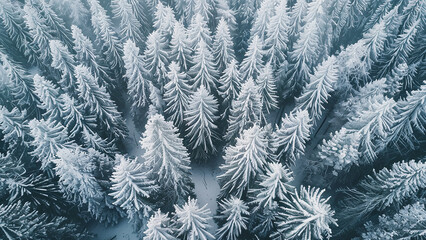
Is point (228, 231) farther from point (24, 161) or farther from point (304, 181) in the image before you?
point (24, 161)

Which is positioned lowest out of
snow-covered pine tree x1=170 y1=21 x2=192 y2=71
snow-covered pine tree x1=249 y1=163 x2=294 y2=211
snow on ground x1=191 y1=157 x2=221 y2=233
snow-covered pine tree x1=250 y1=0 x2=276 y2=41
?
snow on ground x1=191 y1=157 x2=221 y2=233

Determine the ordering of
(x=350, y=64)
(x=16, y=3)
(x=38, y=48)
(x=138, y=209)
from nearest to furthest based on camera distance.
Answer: (x=138, y=209), (x=350, y=64), (x=38, y=48), (x=16, y=3)

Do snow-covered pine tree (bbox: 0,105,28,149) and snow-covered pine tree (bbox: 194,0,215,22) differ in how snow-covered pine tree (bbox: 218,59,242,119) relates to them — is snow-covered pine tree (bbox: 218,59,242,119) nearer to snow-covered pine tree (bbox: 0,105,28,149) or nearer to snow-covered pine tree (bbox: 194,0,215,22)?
snow-covered pine tree (bbox: 194,0,215,22)

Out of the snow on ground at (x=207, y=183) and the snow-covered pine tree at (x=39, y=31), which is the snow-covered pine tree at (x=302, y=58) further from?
the snow-covered pine tree at (x=39, y=31)

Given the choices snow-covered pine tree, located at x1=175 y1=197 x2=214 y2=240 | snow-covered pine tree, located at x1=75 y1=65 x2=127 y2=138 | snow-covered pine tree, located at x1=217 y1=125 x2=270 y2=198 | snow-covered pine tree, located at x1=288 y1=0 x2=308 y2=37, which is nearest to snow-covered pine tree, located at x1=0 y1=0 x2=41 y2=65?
snow-covered pine tree, located at x1=75 y1=65 x2=127 y2=138

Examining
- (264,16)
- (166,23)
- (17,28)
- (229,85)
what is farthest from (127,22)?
(264,16)

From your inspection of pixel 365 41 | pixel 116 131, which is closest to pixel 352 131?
pixel 365 41
